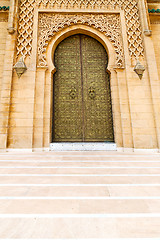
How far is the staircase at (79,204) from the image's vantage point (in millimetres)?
982

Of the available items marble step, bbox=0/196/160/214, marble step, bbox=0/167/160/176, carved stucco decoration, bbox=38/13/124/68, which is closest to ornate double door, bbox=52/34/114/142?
carved stucco decoration, bbox=38/13/124/68

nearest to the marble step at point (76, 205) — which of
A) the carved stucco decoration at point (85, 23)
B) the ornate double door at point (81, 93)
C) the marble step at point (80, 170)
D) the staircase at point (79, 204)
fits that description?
the staircase at point (79, 204)

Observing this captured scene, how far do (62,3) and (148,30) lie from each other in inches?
142

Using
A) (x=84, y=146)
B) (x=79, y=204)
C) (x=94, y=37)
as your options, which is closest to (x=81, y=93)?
(x=84, y=146)

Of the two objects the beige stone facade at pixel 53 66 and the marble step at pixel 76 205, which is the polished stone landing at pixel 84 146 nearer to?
the beige stone facade at pixel 53 66

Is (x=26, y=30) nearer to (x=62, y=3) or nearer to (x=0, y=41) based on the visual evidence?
(x=0, y=41)

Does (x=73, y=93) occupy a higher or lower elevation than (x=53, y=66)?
lower

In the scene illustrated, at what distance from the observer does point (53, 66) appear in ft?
15.0

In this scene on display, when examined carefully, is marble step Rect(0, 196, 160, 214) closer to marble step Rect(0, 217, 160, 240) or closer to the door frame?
marble step Rect(0, 217, 160, 240)

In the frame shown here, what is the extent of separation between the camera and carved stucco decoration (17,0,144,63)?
15.1ft

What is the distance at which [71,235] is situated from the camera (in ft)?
3.10

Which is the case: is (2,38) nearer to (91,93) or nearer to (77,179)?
(91,93)

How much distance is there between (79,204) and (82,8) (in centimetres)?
657

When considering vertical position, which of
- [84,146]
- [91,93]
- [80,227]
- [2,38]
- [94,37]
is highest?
[94,37]
